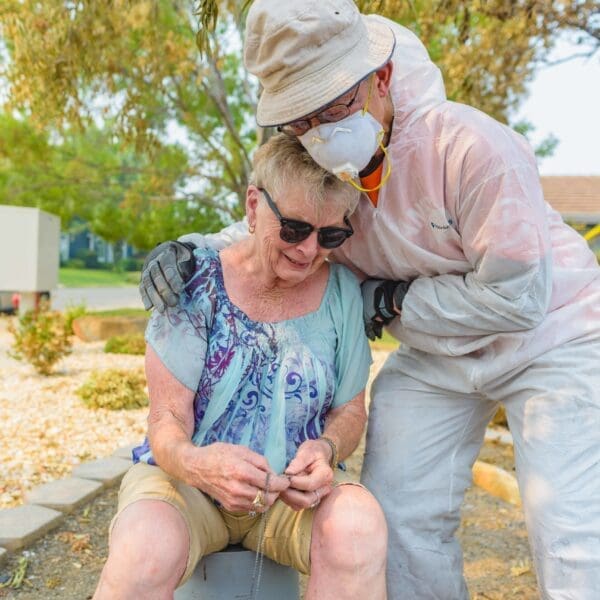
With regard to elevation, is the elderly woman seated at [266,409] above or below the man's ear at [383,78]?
below

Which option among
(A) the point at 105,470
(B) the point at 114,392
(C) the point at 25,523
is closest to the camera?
(C) the point at 25,523

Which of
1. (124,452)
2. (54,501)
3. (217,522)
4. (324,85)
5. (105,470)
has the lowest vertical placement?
(124,452)

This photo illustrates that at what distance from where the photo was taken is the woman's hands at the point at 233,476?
2027mm

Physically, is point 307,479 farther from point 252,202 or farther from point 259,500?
point 252,202

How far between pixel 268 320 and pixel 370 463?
633mm

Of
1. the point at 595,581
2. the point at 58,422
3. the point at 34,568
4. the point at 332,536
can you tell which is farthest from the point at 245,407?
the point at 58,422

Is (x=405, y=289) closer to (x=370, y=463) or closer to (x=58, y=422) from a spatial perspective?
(x=370, y=463)

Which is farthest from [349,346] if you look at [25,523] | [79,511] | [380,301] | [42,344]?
[42,344]

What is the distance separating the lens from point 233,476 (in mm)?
2029

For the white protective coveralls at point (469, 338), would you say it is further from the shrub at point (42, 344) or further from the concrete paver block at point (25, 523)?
the shrub at point (42, 344)

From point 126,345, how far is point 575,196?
2017cm

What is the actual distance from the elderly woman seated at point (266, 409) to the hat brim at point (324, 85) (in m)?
0.15

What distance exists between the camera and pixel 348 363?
2500mm

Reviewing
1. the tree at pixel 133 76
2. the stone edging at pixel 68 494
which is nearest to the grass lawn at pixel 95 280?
the tree at pixel 133 76
